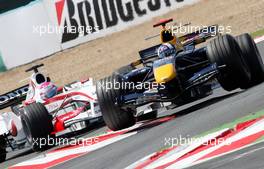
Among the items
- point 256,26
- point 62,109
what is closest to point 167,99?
point 62,109

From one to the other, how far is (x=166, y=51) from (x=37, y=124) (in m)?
2.77

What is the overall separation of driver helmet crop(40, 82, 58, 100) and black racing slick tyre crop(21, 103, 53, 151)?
1535 millimetres

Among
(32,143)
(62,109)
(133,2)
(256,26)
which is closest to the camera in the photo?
(32,143)

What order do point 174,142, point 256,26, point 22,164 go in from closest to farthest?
point 174,142 < point 22,164 < point 256,26

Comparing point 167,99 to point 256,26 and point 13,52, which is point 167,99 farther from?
point 13,52

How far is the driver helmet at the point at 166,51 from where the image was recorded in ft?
41.0

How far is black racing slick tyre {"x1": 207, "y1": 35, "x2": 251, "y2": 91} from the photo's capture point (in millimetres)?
11609

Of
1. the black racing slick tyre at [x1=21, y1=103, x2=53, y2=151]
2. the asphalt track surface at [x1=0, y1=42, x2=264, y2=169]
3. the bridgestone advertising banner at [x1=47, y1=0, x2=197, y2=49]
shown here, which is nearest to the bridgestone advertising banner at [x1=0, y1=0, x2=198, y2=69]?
the bridgestone advertising banner at [x1=47, y1=0, x2=197, y2=49]

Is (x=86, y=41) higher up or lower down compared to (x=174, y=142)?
higher up

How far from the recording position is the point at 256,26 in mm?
22203

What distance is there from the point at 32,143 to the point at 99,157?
10.4 ft

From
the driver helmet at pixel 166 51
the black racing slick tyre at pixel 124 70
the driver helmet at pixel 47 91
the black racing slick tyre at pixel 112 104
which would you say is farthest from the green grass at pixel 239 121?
the driver helmet at pixel 47 91

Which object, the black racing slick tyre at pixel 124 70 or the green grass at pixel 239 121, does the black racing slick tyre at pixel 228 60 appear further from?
the green grass at pixel 239 121

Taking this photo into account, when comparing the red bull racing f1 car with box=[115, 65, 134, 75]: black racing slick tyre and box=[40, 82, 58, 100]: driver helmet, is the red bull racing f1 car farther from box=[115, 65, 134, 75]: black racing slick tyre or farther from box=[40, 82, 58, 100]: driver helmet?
box=[40, 82, 58, 100]: driver helmet
